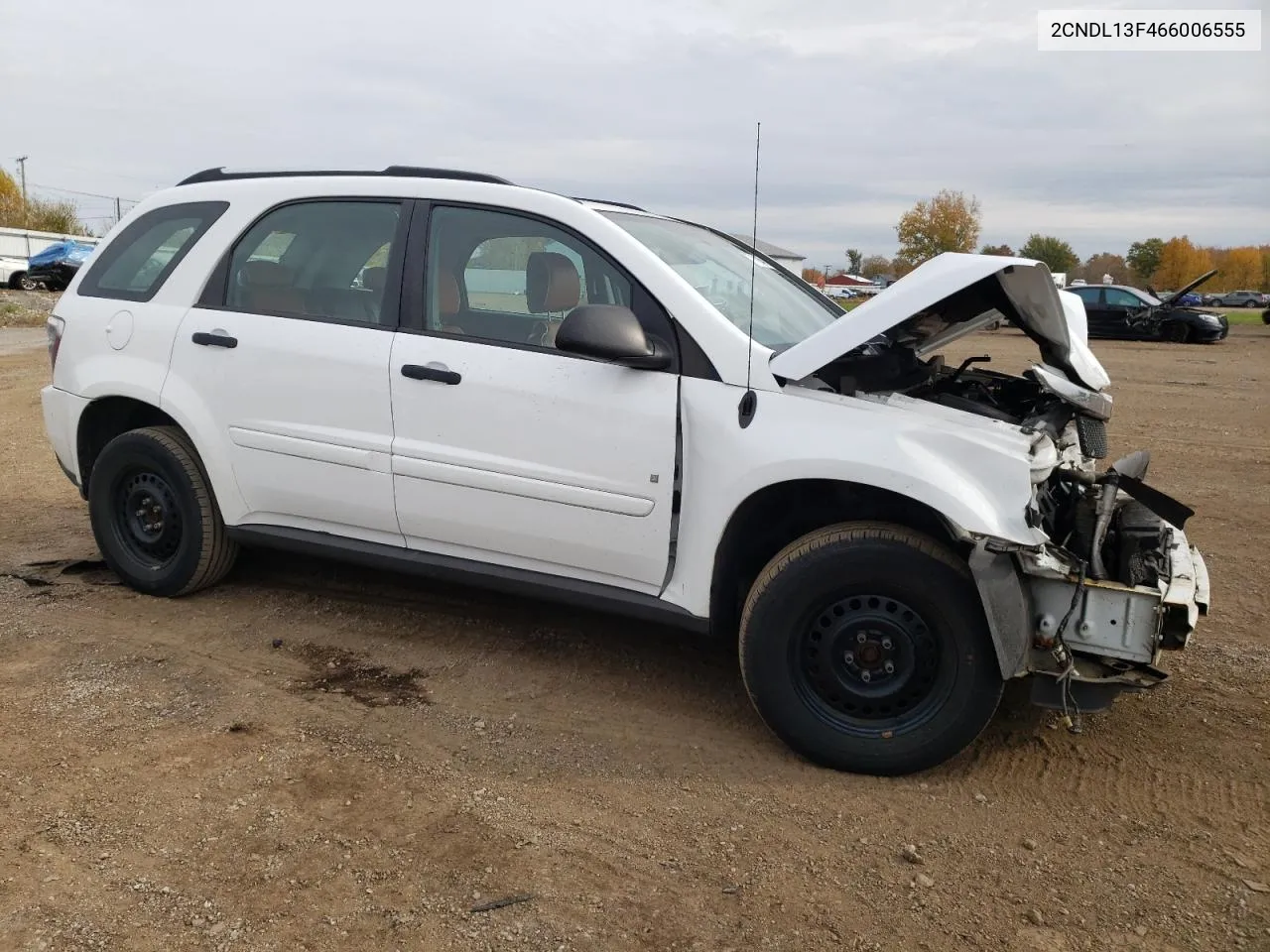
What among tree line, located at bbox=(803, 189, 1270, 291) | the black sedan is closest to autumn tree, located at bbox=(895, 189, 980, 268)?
tree line, located at bbox=(803, 189, 1270, 291)

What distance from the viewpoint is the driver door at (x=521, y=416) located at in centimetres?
364

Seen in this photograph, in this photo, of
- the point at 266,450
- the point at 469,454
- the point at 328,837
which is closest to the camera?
the point at 328,837

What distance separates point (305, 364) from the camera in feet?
13.8

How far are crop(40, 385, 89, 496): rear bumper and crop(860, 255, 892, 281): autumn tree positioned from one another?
87919mm

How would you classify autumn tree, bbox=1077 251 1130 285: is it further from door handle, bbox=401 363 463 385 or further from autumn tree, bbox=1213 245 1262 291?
door handle, bbox=401 363 463 385

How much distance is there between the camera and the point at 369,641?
4508 mm

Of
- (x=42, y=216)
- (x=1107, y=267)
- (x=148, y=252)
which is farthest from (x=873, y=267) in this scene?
(x=148, y=252)

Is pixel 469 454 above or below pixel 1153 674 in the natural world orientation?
above

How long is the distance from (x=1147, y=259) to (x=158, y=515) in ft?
342

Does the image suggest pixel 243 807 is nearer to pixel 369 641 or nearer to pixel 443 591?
pixel 369 641

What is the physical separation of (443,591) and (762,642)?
6.99ft

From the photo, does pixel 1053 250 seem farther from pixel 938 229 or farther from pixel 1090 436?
pixel 1090 436

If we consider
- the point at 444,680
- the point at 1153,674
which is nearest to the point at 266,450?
the point at 444,680

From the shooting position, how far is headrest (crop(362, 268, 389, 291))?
13.7 ft
